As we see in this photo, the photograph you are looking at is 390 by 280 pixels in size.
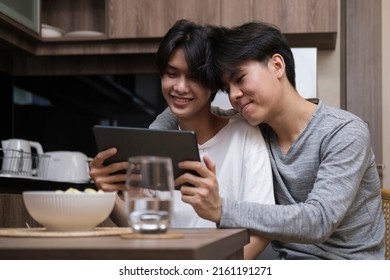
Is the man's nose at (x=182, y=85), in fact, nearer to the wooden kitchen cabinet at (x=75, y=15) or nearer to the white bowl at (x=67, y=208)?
the white bowl at (x=67, y=208)

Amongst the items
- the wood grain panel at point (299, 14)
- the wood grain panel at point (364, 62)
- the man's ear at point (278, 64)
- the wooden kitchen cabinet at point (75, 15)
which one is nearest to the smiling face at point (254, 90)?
the man's ear at point (278, 64)

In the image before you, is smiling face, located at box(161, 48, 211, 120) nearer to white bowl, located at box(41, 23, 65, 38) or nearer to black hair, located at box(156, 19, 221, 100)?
black hair, located at box(156, 19, 221, 100)

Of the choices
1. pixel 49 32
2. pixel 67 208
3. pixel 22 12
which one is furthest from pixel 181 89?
pixel 49 32

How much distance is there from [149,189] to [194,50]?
908 mm

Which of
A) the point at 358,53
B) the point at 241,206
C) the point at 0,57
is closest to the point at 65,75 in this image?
the point at 0,57

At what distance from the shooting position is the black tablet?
50.6 inches

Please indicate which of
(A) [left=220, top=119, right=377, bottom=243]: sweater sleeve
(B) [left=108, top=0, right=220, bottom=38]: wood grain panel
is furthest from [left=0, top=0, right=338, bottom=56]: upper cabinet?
(A) [left=220, top=119, right=377, bottom=243]: sweater sleeve

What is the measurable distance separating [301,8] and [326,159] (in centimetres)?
160

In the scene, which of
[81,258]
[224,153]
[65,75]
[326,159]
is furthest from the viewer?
[65,75]

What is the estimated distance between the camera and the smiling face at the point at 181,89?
5.87 feet

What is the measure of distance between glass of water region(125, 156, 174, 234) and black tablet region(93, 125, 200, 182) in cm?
33

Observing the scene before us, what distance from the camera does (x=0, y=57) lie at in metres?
3.40

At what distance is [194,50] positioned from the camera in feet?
5.80
